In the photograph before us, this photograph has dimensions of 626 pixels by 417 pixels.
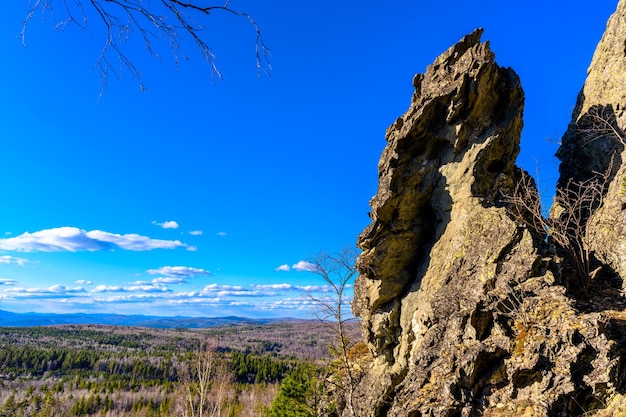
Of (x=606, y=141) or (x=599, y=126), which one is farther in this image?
(x=606, y=141)

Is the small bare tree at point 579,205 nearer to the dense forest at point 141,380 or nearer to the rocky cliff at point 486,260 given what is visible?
the rocky cliff at point 486,260

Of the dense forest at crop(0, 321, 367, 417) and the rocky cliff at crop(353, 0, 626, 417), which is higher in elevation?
the rocky cliff at crop(353, 0, 626, 417)

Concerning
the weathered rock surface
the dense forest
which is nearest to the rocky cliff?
the weathered rock surface

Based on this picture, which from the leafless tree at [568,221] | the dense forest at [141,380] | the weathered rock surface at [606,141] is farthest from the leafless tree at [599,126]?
the dense forest at [141,380]

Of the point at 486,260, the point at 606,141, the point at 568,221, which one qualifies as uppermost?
the point at 606,141

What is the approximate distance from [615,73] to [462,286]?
1322 cm

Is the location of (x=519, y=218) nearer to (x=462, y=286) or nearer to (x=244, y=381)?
(x=462, y=286)

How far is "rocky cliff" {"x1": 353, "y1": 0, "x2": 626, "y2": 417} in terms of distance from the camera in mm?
9203

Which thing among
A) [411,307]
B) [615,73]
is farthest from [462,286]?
[615,73]

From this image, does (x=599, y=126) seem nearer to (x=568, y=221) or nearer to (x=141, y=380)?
(x=568, y=221)

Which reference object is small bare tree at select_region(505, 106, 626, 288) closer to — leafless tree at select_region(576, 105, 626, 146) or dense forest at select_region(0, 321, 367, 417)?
leafless tree at select_region(576, 105, 626, 146)

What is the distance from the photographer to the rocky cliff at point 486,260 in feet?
30.2

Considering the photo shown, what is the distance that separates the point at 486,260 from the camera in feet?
40.7

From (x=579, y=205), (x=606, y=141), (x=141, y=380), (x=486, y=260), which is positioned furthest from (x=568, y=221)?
(x=141, y=380)
